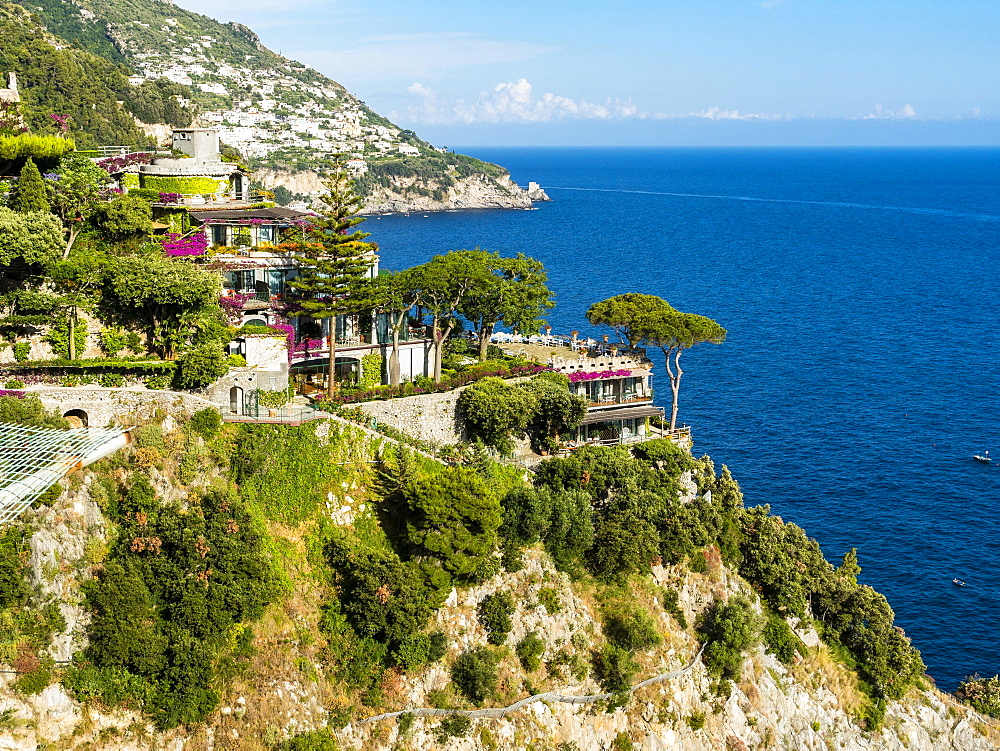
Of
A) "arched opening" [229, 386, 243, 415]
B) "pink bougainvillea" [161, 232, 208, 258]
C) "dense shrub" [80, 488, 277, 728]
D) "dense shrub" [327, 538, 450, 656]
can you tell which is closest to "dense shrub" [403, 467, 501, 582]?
"dense shrub" [327, 538, 450, 656]

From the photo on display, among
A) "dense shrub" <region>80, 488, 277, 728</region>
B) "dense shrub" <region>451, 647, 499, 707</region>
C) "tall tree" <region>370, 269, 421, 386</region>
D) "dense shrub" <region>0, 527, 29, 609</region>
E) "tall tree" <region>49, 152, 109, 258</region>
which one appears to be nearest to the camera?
"dense shrub" <region>0, 527, 29, 609</region>

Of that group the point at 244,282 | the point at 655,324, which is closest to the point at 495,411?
the point at 655,324

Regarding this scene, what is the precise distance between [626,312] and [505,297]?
769cm

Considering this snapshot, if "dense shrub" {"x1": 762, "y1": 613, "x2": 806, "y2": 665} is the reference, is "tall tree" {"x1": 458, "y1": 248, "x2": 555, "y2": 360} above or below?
above

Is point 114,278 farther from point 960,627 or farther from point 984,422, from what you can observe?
point 984,422

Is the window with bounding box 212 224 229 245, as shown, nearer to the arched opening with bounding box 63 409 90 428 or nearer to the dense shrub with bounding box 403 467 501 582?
the arched opening with bounding box 63 409 90 428

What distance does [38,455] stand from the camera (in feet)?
130

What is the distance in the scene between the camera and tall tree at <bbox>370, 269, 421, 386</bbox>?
57.1 m

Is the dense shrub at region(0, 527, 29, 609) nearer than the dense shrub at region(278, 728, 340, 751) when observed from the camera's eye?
Yes

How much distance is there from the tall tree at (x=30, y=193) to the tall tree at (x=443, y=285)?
65.8 feet

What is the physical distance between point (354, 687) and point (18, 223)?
1123 inches

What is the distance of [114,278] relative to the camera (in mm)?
52750

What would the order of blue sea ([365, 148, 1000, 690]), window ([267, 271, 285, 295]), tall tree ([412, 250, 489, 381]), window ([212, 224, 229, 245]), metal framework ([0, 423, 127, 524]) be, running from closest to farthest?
metal framework ([0, 423, 127, 524]), tall tree ([412, 250, 489, 381]), window ([267, 271, 285, 295]), window ([212, 224, 229, 245]), blue sea ([365, 148, 1000, 690])

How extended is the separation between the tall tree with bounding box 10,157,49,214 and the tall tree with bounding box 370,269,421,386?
18.1 meters
